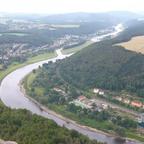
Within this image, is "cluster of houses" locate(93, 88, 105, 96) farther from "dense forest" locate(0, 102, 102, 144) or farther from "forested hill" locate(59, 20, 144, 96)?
"dense forest" locate(0, 102, 102, 144)

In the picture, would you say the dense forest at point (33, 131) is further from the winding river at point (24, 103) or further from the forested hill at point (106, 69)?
the forested hill at point (106, 69)

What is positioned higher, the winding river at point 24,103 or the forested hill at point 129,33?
the forested hill at point 129,33

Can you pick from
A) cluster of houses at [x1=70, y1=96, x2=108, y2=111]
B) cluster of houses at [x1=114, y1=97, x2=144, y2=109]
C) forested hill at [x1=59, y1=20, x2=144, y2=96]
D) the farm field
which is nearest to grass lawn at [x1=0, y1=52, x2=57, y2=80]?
forested hill at [x1=59, y1=20, x2=144, y2=96]

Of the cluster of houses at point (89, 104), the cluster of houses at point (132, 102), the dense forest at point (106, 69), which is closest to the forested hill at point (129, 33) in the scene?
the dense forest at point (106, 69)

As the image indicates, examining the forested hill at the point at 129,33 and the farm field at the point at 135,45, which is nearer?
the farm field at the point at 135,45

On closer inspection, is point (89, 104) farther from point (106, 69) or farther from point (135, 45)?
point (135, 45)

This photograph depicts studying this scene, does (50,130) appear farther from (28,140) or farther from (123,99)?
(123,99)
